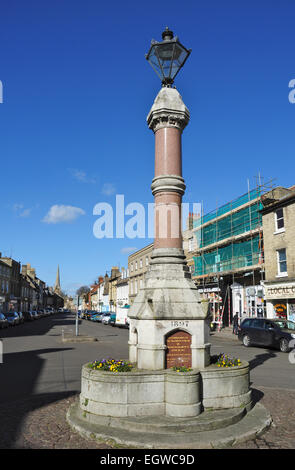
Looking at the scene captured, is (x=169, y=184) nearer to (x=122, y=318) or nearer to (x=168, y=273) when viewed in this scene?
(x=168, y=273)

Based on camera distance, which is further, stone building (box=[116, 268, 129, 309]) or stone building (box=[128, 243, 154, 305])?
stone building (box=[116, 268, 129, 309])

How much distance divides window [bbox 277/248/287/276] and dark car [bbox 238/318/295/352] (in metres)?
7.06

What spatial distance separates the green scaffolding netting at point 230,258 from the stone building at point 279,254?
2.36m

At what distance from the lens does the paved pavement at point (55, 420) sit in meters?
5.02

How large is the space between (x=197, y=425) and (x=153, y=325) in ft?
5.91

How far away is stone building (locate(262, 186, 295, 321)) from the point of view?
23047 mm

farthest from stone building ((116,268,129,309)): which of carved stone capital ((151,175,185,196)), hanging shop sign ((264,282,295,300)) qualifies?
carved stone capital ((151,175,185,196))

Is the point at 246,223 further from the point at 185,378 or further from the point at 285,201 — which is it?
the point at 185,378

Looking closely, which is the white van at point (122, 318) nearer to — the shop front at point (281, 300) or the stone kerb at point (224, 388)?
the shop front at point (281, 300)

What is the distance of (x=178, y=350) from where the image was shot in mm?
6625

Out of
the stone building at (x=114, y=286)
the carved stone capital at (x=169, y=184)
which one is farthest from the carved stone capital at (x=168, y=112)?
the stone building at (x=114, y=286)

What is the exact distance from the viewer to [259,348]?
1759cm

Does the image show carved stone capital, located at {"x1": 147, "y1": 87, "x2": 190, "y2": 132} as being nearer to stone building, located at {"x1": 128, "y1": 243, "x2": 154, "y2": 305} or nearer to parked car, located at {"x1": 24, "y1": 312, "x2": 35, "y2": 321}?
stone building, located at {"x1": 128, "y1": 243, "x2": 154, "y2": 305}
